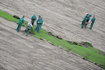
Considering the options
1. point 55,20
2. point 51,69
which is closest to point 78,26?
point 55,20

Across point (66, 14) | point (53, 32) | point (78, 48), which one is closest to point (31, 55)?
point (78, 48)

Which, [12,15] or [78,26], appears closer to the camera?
[12,15]

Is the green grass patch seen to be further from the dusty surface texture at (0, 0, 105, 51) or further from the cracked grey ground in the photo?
the dusty surface texture at (0, 0, 105, 51)

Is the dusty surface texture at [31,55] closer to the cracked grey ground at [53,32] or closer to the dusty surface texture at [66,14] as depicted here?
the cracked grey ground at [53,32]

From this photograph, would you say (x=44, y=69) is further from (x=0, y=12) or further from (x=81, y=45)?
(x=0, y=12)

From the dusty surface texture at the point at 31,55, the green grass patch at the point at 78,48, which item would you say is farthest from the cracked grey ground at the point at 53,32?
the green grass patch at the point at 78,48

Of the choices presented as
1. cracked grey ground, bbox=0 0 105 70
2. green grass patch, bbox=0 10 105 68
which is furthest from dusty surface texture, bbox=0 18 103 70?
green grass patch, bbox=0 10 105 68

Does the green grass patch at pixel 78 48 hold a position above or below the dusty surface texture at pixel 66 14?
below
